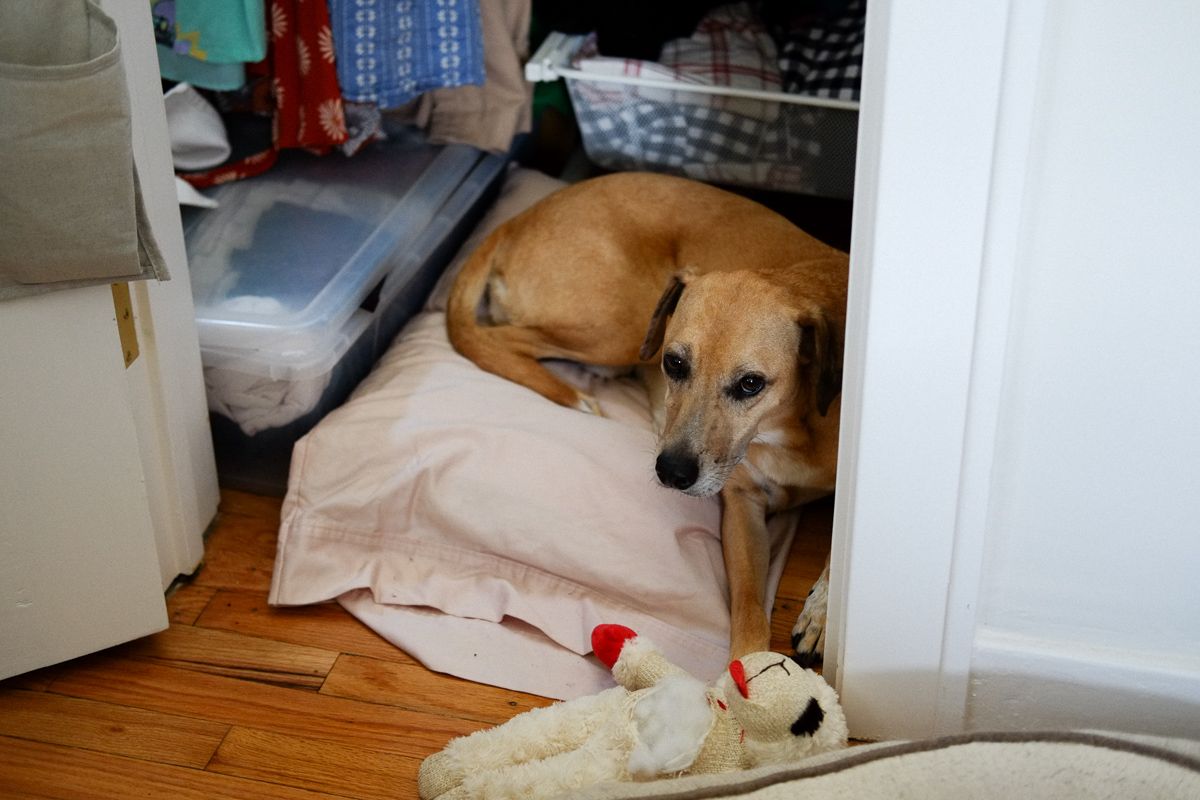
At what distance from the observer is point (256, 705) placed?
1612mm

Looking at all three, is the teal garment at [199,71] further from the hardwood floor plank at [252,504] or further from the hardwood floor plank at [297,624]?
the hardwood floor plank at [297,624]

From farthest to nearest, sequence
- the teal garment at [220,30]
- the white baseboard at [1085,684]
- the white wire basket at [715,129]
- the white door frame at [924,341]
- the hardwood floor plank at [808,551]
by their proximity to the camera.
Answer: the white wire basket at [715,129]
the teal garment at [220,30]
the hardwood floor plank at [808,551]
the white baseboard at [1085,684]
the white door frame at [924,341]

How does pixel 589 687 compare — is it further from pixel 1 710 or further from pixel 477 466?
pixel 1 710

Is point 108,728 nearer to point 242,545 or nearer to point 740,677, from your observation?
point 242,545

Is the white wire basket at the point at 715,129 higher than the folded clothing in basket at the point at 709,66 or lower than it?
lower

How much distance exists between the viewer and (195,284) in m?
2.09

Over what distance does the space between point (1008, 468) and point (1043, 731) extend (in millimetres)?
288

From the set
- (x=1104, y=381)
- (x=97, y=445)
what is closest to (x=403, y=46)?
(x=97, y=445)

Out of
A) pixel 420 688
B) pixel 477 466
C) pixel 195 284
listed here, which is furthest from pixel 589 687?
pixel 195 284

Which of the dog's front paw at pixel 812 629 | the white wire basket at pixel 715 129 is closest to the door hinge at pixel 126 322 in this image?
the dog's front paw at pixel 812 629

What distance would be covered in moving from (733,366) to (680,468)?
0.16 m

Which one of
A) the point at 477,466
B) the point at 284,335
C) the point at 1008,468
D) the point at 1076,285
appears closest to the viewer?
the point at 1076,285

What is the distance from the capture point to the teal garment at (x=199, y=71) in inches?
90.4

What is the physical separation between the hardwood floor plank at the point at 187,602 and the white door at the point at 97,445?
0.27 ft
